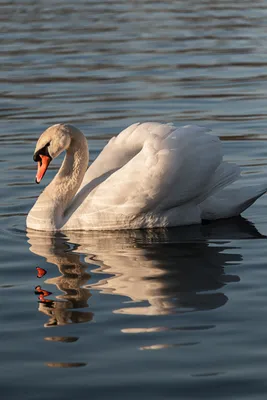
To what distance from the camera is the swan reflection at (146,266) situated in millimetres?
7832

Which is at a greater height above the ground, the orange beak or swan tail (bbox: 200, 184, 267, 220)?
the orange beak

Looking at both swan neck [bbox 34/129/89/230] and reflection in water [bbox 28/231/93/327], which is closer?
reflection in water [bbox 28/231/93/327]

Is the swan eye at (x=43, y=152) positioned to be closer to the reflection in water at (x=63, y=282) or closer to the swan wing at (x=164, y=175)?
the swan wing at (x=164, y=175)

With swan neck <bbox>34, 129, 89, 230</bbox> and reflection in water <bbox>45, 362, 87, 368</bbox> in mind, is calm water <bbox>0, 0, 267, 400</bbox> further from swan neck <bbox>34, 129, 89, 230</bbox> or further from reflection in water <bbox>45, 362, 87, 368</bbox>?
swan neck <bbox>34, 129, 89, 230</bbox>

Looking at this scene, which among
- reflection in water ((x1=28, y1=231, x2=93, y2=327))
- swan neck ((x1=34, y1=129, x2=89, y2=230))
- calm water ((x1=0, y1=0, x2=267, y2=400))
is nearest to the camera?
calm water ((x1=0, y1=0, x2=267, y2=400))

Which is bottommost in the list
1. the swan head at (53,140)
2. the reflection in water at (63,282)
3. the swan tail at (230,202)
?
the reflection in water at (63,282)

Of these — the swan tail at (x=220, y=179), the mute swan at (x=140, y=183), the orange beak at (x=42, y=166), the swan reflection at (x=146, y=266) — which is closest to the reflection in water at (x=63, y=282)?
the swan reflection at (x=146, y=266)

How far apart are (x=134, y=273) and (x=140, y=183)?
1.56m

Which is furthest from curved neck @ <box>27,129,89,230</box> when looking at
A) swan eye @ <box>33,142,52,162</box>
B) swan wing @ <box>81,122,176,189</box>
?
swan eye @ <box>33,142,52,162</box>

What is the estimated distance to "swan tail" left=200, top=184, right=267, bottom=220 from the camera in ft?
35.3

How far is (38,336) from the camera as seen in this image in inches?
286

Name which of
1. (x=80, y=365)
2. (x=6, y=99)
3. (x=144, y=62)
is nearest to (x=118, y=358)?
(x=80, y=365)

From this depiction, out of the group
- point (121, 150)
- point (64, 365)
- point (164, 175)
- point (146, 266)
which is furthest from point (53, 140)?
point (64, 365)

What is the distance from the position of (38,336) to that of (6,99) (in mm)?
11639
